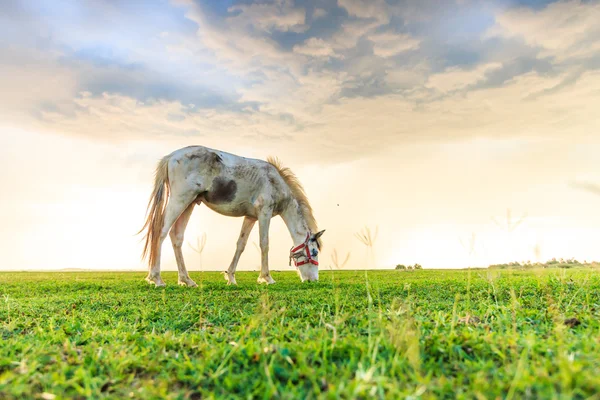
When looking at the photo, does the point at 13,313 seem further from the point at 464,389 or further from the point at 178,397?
the point at 464,389

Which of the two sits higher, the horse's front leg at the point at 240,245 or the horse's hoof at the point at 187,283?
the horse's front leg at the point at 240,245

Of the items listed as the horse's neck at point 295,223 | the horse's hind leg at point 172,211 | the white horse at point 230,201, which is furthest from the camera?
the horse's neck at point 295,223

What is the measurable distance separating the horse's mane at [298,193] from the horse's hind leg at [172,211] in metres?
2.80

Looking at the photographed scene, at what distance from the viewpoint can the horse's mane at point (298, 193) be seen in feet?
37.7

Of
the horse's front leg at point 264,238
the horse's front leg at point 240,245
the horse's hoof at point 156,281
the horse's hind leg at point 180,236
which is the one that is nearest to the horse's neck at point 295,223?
the horse's front leg at point 264,238

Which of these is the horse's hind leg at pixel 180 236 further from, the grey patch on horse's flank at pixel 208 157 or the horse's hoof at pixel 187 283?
the grey patch on horse's flank at pixel 208 157

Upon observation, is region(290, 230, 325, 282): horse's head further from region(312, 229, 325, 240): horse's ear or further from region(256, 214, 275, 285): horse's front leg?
region(256, 214, 275, 285): horse's front leg

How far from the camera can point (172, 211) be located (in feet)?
30.7

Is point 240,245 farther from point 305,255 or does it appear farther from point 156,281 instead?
point 156,281

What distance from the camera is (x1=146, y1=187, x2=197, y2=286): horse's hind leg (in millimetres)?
9148

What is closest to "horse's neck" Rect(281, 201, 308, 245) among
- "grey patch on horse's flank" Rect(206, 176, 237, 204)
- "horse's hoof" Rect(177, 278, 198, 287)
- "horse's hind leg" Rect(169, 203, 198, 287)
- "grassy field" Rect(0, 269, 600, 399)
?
"grey patch on horse's flank" Rect(206, 176, 237, 204)

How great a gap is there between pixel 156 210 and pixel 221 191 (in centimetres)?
155

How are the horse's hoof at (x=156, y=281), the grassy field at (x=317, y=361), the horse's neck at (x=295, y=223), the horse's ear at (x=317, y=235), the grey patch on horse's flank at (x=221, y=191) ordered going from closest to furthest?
the grassy field at (x=317, y=361)
the horse's hoof at (x=156, y=281)
the grey patch on horse's flank at (x=221, y=191)
the horse's ear at (x=317, y=235)
the horse's neck at (x=295, y=223)

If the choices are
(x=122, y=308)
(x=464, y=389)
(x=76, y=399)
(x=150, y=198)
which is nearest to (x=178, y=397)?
(x=76, y=399)
